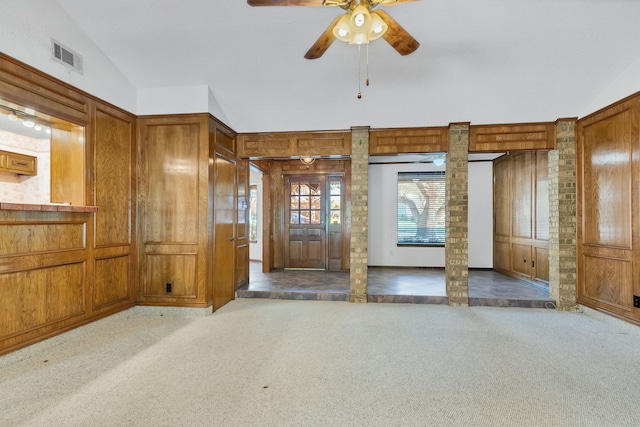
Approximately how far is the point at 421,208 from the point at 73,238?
6134 millimetres

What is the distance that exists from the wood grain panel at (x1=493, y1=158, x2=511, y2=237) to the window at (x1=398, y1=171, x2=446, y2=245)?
3.40ft

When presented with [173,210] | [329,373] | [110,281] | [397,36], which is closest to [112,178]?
[173,210]

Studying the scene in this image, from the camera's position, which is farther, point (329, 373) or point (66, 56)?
point (66, 56)

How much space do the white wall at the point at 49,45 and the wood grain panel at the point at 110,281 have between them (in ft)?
6.24

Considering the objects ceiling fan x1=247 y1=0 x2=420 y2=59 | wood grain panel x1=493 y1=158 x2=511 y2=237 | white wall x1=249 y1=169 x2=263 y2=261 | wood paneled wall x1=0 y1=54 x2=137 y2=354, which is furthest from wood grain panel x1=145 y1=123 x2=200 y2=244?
wood grain panel x1=493 y1=158 x2=511 y2=237

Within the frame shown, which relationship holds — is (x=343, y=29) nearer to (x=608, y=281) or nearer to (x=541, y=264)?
(x=608, y=281)

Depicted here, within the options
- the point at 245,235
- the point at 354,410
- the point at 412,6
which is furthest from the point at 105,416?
the point at 412,6

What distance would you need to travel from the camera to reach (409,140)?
4.53 m

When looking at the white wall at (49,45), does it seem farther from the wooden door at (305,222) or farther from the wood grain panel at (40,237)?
the wooden door at (305,222)

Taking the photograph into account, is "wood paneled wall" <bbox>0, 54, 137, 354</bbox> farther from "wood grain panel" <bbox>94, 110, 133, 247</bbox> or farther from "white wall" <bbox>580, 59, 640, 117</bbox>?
"white wall" <bbox>580, 59, 640, 117</bbox>

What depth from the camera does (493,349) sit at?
115 inches

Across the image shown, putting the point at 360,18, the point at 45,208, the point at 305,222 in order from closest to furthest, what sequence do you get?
the point at 360,18 < the point at 45,208 < the point at 305,222

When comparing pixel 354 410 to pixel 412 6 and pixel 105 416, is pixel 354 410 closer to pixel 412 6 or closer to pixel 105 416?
pixel 105 416

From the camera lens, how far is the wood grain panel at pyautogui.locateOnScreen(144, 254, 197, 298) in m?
4.00
